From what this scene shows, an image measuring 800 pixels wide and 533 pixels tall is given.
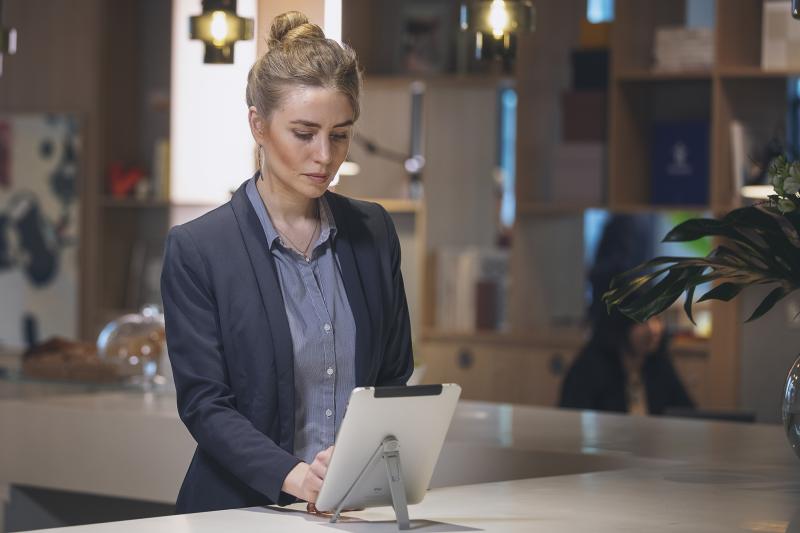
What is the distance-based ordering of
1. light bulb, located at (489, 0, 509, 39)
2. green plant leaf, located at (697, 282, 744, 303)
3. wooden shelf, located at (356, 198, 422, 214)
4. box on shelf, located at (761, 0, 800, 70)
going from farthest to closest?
wooden shelf, located at (356, 198, 422, 214) < box on shelf, located at (761, 0, 800, 70) < light bulb, located at (489, 0, 509, 39) < green plant leaf, located at (697, 282, 744, 303)

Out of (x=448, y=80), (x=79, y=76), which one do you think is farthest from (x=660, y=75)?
(x=79, y=76)

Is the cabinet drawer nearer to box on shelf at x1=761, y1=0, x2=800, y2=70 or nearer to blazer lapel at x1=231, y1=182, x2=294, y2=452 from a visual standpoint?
box on shelf at x1=761, y1=0, x2=800, y2=70

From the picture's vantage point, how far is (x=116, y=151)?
23.0 feet

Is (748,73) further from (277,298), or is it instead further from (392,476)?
(392,476)

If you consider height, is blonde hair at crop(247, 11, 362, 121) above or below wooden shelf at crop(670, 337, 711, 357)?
above

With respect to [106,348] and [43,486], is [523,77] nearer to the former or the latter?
[106,348]

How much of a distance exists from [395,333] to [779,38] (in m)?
3.56

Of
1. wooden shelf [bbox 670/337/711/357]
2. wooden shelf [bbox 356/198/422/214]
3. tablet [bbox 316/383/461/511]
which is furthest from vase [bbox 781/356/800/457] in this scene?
wooden shelf [bbox 356/198/422/214]

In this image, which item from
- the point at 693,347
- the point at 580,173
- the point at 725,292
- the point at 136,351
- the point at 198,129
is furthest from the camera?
the point at 198,129

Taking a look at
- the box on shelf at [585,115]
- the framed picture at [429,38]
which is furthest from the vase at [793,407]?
the framed picture at [429,38]

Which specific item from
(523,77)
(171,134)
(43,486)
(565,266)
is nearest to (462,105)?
(523,77)

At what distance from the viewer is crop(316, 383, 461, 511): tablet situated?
1.84m

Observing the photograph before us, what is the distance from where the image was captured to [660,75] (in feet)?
18.6

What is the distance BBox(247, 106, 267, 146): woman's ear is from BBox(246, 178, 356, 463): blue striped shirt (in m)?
0.10
